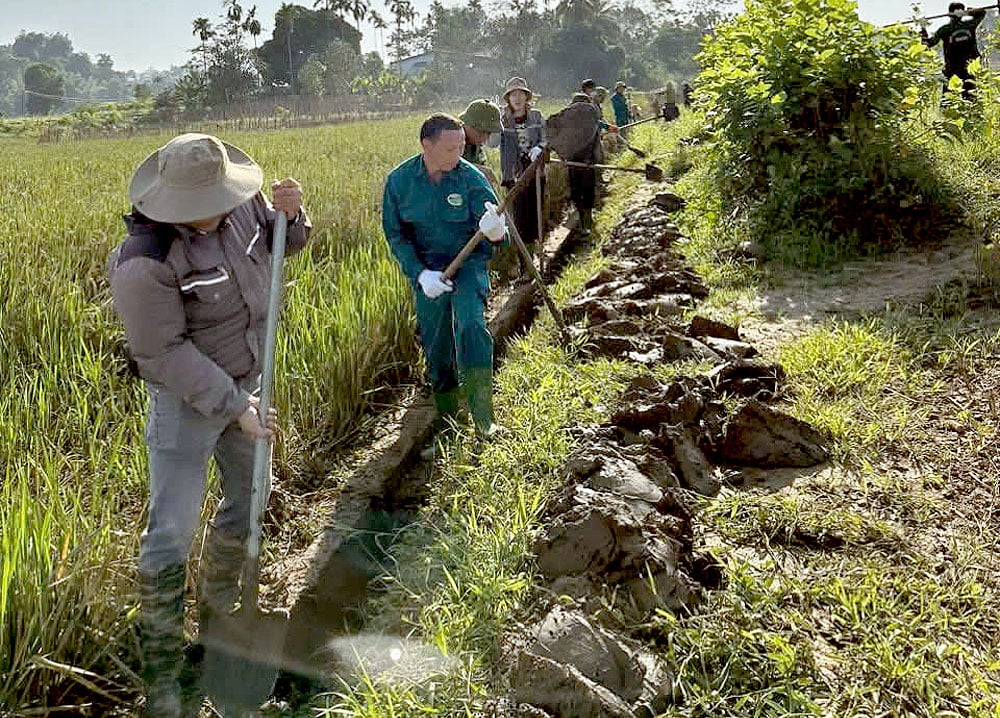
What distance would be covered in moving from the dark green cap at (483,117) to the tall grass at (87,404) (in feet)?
3.09

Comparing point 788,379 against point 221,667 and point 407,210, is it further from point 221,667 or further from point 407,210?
point 221,667

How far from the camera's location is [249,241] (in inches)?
95.7

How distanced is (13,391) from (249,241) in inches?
52.4

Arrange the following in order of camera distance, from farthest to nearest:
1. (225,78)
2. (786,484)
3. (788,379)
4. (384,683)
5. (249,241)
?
(225,78), (788,379), (786,484), (249,241), (384,683)

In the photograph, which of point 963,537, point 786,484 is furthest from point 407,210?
point 963,537

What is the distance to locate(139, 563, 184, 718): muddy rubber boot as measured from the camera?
7.22 ft

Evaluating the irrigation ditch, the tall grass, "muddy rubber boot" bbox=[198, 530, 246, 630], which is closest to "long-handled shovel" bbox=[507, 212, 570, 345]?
the irrigation ditch

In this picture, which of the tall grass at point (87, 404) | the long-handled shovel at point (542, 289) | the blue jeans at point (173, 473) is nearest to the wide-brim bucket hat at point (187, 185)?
the blue jeans at point (173, 473)

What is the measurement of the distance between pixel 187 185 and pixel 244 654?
1.36 m

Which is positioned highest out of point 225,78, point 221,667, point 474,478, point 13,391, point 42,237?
point 225,78

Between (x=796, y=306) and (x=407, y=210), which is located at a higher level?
(x=407, y=210)

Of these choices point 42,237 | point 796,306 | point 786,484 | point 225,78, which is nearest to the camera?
point 786,484

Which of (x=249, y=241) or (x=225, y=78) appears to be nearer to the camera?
(x=249, y=241)

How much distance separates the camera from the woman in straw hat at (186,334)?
2.08 m
